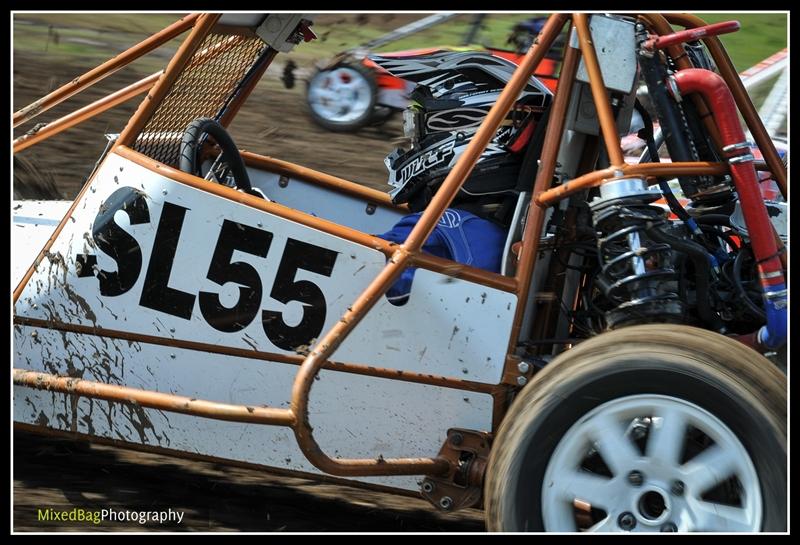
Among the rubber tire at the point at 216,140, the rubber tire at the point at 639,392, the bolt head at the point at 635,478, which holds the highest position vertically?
the rubber tire at the point at 216,140

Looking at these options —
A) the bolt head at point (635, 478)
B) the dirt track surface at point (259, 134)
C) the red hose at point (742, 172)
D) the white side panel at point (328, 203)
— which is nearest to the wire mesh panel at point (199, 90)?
the white side panel at point (328, 203)

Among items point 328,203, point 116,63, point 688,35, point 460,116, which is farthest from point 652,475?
point 116,63

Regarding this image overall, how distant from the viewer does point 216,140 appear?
367cm

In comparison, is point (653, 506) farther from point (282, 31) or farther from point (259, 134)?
point (259, 134)

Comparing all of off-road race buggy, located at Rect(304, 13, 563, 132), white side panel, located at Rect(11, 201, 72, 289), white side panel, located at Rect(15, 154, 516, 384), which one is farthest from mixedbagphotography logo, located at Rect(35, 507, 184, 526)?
off-road race buggy, located at Rect(304, 13, 563, 132)

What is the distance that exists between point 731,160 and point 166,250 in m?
1.60

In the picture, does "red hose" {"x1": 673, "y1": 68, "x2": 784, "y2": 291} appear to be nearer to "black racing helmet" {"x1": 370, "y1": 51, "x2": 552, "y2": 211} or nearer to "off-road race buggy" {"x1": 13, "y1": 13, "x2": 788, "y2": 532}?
"off-road race buggy" {"x1": 13, "y1": 13, "x2": 788, "y2": 532}

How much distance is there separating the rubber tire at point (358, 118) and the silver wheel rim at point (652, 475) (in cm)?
580

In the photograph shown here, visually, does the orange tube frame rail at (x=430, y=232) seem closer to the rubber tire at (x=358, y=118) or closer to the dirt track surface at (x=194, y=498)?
the dirt track surface at (x=194, y=498)

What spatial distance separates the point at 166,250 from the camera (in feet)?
10.3

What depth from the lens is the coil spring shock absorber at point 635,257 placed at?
2.81 meters

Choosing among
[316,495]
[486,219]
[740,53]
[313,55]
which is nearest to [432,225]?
[486,219]

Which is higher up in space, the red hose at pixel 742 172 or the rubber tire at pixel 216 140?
the rubber tire at pixel 216 140

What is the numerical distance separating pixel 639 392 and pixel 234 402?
1.19 metres
